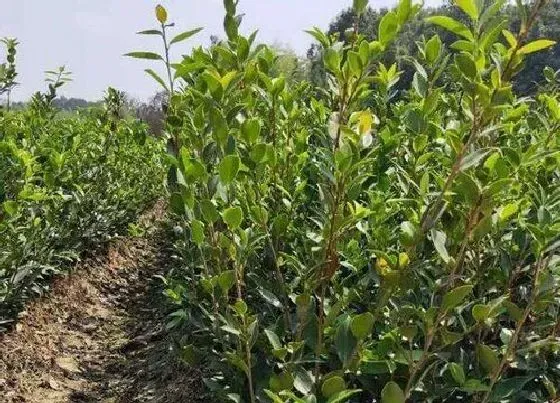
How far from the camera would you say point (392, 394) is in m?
1.40

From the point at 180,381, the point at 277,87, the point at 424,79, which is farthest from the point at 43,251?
the point at 424,79

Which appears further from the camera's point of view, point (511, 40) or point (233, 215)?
point (233, 215)

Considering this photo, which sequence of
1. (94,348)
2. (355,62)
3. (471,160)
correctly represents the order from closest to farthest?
(471,160), (355,62), (94,348)

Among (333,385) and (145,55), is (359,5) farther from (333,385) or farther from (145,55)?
(333,385)

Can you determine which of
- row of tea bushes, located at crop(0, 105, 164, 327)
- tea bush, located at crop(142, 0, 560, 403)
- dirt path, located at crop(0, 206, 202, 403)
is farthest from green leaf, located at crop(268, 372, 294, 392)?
dirt path, located at crop(0, 206, 202, 403)

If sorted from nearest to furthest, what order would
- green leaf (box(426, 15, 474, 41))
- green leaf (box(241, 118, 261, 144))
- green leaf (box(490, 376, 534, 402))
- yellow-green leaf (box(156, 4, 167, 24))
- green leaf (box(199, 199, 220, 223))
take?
green leaf (box(426, 15, 474, 41)) → green leaf (box(490, 376, 534, 402)) → green leaf (box(199, 199, 220, 223)) → green leaf (box(241, 118, 261, 144)) → yellow-green leaf (box(156, 4, 167, 24))

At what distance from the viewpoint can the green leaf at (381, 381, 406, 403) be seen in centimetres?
139

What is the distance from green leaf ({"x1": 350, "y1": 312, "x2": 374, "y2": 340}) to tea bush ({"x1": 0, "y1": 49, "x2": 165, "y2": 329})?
250 cm

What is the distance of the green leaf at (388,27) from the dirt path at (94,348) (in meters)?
2.41

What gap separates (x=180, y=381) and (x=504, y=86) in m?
3.00

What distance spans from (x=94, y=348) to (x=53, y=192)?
1.30 m

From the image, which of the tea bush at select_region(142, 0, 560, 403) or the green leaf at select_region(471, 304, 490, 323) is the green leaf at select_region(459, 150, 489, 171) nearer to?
the tea bush at select_region(142, 0, 560, 403)

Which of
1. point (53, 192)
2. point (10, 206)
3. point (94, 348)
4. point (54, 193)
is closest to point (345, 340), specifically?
point (10, 206)

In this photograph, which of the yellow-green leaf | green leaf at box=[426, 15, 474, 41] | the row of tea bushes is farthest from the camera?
the row of tea bushes
